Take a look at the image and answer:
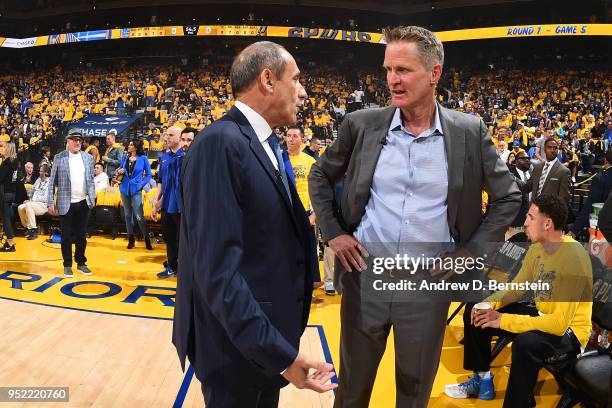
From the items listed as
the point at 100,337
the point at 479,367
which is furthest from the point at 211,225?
the point at 100,337

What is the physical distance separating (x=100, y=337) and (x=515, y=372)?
3.06m

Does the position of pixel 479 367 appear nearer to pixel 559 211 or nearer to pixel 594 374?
pixel 594 374

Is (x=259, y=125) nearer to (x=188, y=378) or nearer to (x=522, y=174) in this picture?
(x=188, y=378)

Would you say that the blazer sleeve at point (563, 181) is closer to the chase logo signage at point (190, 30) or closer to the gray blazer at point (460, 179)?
the gray blazer at point (460, 179)

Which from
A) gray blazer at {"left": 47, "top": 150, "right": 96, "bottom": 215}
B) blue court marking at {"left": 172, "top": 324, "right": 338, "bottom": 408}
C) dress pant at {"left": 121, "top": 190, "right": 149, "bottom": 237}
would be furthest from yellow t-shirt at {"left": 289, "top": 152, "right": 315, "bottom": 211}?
dress pant at {"left": 121, "top": 190, "right": 149, "bottom": 237}

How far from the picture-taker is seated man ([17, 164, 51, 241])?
761 cm

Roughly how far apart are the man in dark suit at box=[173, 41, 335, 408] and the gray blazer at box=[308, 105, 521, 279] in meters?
0.41

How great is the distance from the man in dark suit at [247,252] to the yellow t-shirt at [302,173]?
11.6 ft

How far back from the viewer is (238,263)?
1.28 metres

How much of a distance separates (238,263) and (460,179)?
3.01ft

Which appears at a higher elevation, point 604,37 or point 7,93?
point 604,37

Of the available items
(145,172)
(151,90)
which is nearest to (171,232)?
(145,172)

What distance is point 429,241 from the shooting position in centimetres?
188

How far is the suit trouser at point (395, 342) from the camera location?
6.11ft
